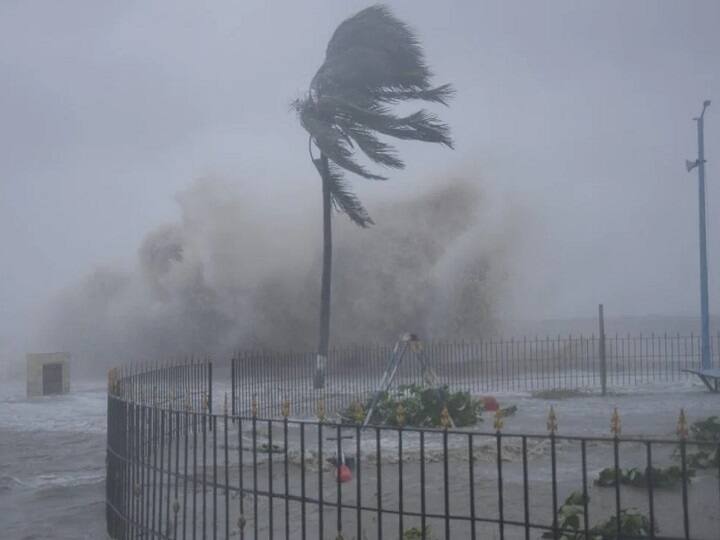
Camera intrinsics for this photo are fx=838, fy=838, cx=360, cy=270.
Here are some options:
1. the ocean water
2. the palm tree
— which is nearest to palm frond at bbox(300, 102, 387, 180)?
the palm tree

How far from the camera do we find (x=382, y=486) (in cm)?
944

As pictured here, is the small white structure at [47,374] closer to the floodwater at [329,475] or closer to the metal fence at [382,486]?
the floodwater at [329,475]

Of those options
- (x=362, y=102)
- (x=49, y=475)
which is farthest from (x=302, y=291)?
(x=49, y=475)

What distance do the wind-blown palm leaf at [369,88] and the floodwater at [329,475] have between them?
8013 mm

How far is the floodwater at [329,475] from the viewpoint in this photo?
8086 mm

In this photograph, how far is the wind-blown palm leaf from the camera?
23.4 m

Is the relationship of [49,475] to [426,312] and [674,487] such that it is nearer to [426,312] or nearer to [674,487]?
[674,487]

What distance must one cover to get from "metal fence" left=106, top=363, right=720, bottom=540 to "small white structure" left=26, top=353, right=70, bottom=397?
1481cm

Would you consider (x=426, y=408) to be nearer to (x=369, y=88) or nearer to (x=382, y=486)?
(x=382, y=486)

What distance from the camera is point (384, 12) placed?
24250mm

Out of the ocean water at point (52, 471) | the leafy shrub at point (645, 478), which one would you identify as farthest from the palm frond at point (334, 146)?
the leafy shrub at point (645, 478)

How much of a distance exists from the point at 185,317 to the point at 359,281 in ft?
29.7

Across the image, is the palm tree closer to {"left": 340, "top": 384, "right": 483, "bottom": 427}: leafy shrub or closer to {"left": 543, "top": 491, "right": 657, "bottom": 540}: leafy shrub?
{"left": 340, "top": 384, "right": 483, "bottom": 427}: leafy shrub

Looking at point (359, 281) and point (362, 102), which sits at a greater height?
point (362, 102)
